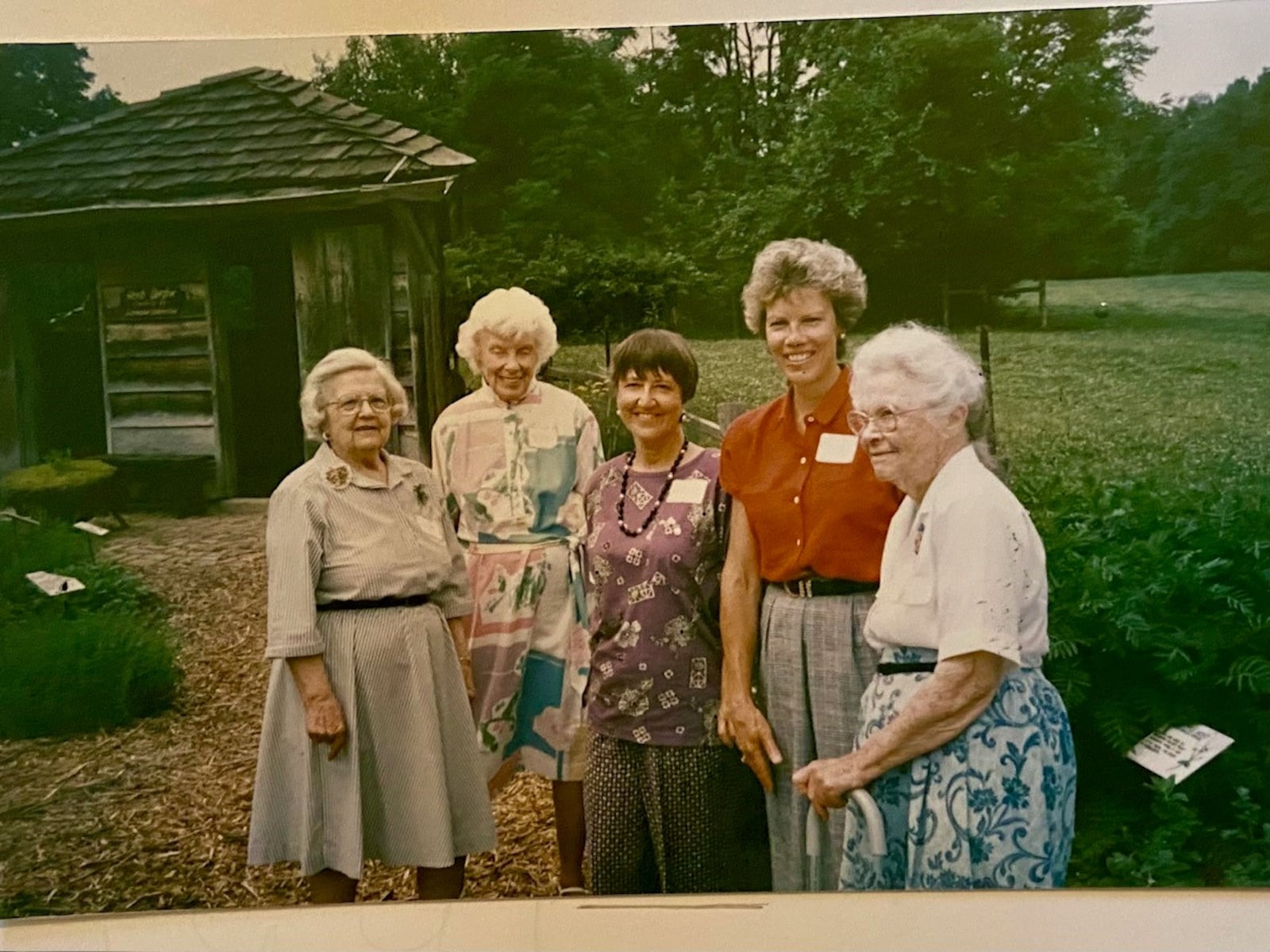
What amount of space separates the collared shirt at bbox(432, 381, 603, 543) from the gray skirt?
11.5 inches

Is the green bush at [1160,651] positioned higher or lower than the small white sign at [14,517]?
lower

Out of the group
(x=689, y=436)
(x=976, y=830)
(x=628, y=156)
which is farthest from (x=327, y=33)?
(x=976, y=830)

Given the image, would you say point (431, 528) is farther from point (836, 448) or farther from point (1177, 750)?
point (1177, 750)

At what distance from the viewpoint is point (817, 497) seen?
254 centimetres

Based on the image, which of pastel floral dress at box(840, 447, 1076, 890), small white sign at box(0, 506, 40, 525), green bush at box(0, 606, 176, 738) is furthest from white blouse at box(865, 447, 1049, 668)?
small white sign at box(0, 506, 40, 525)

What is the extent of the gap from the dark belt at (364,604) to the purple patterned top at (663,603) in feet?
1.53

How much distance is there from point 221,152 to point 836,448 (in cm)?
171

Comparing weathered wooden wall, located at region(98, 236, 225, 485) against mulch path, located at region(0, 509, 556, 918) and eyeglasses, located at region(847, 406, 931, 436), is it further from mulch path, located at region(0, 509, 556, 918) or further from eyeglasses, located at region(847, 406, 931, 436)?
eyeglasses, located at region(847, 406, 931, 436)

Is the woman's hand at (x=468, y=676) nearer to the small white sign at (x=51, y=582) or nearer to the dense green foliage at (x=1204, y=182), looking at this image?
the small white sign at (x=51, y=582)

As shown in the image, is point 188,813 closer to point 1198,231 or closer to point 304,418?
point 304,418

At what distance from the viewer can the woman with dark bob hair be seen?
2590 mm

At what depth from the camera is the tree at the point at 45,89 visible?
2.68 metres

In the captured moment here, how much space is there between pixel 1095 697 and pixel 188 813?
2.29 m

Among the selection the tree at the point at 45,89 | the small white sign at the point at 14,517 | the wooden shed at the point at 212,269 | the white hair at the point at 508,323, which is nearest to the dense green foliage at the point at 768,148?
the white hair at the point at 508,323
